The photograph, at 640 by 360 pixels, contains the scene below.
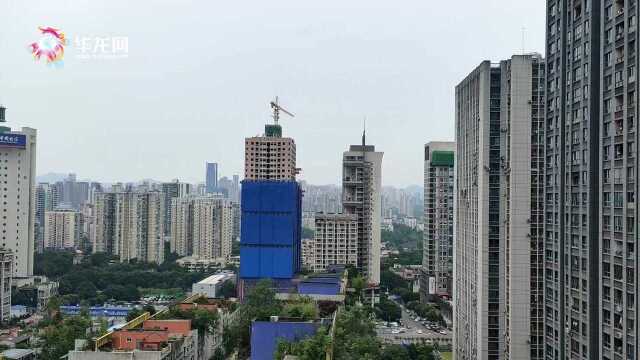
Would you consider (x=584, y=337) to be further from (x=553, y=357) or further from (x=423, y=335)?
(x=423, y=335)

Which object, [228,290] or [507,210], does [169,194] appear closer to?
[228,290]

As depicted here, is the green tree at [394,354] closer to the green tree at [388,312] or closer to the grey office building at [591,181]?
the grey office building at [591,181]

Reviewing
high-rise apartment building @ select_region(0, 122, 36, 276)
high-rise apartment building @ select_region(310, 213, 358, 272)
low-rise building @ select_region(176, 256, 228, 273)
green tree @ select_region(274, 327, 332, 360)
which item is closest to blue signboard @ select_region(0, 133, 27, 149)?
high-rise apartment building @ select_region(0, 122, 36, 276)

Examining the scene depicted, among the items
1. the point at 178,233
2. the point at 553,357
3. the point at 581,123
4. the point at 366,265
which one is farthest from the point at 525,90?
the point at 178,233

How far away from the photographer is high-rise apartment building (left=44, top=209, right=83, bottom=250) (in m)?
40.9

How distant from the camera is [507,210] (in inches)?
451

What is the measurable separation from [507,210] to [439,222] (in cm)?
1363

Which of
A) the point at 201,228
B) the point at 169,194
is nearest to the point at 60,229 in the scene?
the point at 169,194

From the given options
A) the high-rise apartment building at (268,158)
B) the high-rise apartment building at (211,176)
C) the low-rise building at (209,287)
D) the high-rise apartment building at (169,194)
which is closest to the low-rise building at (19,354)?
the low-rise building at (209,287)

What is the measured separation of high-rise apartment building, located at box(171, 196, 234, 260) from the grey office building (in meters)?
31.6

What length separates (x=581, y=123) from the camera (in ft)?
23.5

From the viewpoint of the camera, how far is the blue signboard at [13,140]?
25750 mm

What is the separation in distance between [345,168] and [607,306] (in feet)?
67.4

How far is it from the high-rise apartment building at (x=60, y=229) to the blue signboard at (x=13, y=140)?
1599 cm
